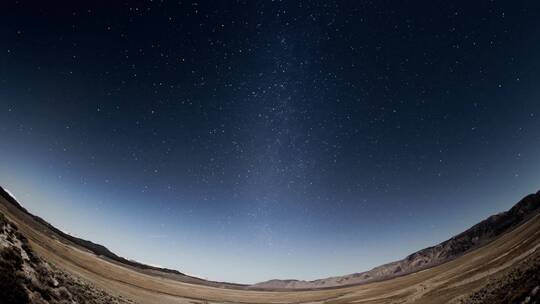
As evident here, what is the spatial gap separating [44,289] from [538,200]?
17695cm

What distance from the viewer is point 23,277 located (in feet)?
38.3

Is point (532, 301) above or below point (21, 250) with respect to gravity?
below

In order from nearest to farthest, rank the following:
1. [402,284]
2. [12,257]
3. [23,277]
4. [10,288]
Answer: [10,288] → [23,277] → [12,257] → [402,284]

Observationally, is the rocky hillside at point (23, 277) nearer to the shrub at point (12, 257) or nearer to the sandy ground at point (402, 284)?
the shrub at point (12, 257)

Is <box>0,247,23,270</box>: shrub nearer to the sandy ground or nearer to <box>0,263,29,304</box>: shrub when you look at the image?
<box>0,263,29,304</box>: shrub

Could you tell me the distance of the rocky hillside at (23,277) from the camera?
33.3 feet

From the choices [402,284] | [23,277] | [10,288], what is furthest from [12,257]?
[402,284]

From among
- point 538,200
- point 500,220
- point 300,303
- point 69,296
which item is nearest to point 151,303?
point 69,296

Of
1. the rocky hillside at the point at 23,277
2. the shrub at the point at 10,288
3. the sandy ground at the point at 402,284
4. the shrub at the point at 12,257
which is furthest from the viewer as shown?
the sandy ground at the point at 402,284

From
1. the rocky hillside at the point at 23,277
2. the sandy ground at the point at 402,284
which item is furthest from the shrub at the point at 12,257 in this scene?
the sandy ground at the point at 402,284

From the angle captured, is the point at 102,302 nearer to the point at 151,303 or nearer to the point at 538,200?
the point at 151,303

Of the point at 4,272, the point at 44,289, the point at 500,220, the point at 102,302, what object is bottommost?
the point at 500,220

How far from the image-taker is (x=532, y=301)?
33.7 feet

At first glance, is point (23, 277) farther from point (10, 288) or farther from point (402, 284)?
point (402, 284)
